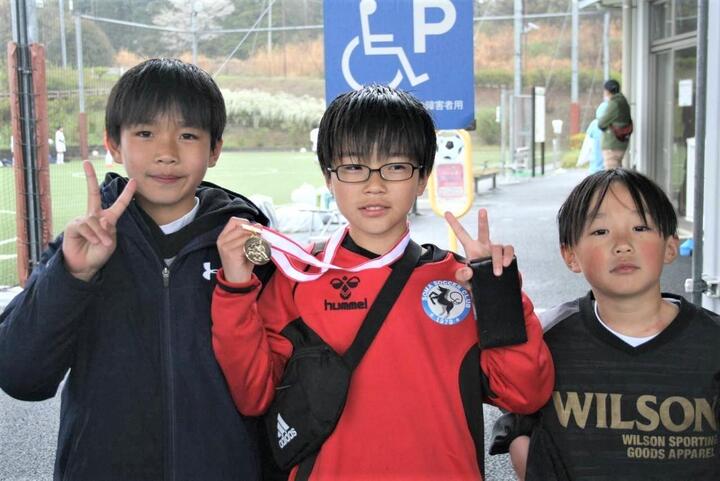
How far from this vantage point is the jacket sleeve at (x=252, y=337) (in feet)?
5.37

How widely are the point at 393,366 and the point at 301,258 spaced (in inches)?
11.9

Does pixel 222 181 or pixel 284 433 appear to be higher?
pixel 222 181

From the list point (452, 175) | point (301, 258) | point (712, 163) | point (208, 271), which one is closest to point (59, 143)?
point (452, 175)

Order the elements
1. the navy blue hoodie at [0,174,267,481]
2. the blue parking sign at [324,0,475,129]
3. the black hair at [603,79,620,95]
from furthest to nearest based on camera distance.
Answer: the black hair at [603,79,620,95], the blue parking sign at [324,0,475,129], the navy blue hoodie at [0,174,267,481]

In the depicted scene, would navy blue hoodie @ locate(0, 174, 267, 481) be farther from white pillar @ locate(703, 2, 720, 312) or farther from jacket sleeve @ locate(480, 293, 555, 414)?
white pillar @ locate(703, 2, 720, 312)

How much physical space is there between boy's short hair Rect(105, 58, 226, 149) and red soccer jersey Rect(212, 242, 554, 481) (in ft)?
1.37

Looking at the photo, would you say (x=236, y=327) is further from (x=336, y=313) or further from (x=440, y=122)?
(x=440, y=122)

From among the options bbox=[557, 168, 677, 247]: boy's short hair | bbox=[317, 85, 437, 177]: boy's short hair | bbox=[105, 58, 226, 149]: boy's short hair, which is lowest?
bbox=[557, 168, 677, 247]: boy's short hair

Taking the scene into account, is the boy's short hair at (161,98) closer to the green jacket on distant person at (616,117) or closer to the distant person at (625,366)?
the distant person at (625,366)

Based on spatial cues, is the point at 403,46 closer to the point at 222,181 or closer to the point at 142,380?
the point at 142,380

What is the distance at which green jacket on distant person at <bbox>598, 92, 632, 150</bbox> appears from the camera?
10.9m

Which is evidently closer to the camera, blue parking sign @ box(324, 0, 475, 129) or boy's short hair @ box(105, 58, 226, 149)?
boy's short hair @ box(105, 58, 226, 149)

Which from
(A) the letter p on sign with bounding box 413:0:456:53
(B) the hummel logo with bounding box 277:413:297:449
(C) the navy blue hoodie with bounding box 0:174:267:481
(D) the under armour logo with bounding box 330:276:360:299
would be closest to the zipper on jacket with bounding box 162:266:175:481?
(C) the navy blue hoodie with bounding box 0:174:267:481

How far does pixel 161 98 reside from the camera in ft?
6.07
